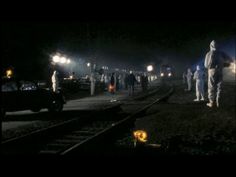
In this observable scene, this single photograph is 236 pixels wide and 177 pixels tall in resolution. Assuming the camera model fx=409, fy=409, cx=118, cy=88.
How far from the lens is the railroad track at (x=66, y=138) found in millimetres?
9052

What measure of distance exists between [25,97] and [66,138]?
5699 millimetres

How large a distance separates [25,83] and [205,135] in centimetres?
856

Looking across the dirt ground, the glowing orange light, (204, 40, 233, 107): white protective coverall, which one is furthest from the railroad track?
(204, 40, 233, 107): white protective coverall

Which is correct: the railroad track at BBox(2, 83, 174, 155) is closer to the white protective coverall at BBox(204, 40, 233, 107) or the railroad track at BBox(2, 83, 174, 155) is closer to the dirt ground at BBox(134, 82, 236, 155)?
the dirt ground at BBox(134, 82, 236, 155)

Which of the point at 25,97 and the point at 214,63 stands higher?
the point at 214,63

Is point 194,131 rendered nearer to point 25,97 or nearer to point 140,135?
point 140,135

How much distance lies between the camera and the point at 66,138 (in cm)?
1104

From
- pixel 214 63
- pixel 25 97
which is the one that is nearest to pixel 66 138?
pixel 214 63

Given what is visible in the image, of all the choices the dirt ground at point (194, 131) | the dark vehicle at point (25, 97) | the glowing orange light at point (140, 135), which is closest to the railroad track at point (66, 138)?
the dirt ground at point (194, 131)

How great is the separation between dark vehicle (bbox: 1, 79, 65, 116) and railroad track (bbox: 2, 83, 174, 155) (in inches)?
106

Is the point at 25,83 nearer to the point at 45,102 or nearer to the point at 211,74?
the point at 45,102

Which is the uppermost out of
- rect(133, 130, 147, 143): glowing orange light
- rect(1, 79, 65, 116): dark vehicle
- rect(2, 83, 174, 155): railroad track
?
rect(1, 79, 65, 116): dark vehicle

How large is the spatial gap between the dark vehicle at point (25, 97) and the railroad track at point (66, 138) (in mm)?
2680

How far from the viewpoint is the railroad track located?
356 inches
